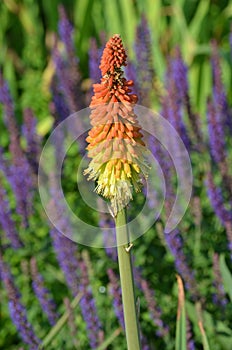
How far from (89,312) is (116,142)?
4.22ft

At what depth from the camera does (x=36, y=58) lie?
6820 millimetres

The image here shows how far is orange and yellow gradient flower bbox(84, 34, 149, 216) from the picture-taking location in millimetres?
1857

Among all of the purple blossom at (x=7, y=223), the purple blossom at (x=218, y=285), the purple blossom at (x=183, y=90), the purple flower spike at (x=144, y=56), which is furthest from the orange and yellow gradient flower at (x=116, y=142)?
the purple flower spike at (x=144, y=56)

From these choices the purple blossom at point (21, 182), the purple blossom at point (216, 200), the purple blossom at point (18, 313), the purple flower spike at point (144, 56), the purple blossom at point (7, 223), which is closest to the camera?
the purple blossom at point (18, 313)

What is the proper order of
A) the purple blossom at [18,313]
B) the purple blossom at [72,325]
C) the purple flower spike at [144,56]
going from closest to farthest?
the purple blossom at [18,313]
the purple blossom at [72,325]
the purple flower spike at [144,56]

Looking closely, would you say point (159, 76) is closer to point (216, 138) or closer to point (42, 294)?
point (216, 138)

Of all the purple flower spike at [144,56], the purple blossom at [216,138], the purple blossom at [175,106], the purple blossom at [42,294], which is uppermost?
the purple flower spike at [144,56]

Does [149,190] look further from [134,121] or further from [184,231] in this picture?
[134,121]

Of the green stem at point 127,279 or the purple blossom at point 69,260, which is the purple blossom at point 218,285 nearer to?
the purple blossom at point 69,260

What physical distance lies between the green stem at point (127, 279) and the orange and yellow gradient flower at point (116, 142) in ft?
0.14

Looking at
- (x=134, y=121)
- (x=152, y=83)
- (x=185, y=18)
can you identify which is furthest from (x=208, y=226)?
(x=185, y=18)

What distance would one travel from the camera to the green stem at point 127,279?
1839 mm

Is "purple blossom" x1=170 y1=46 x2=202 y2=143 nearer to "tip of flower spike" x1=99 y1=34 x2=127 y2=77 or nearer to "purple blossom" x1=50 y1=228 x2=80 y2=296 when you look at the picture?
"purple blossom" x1=50 y1=228 x2=80 y2=296

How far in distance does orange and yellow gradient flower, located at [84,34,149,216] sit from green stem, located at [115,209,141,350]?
4cm
